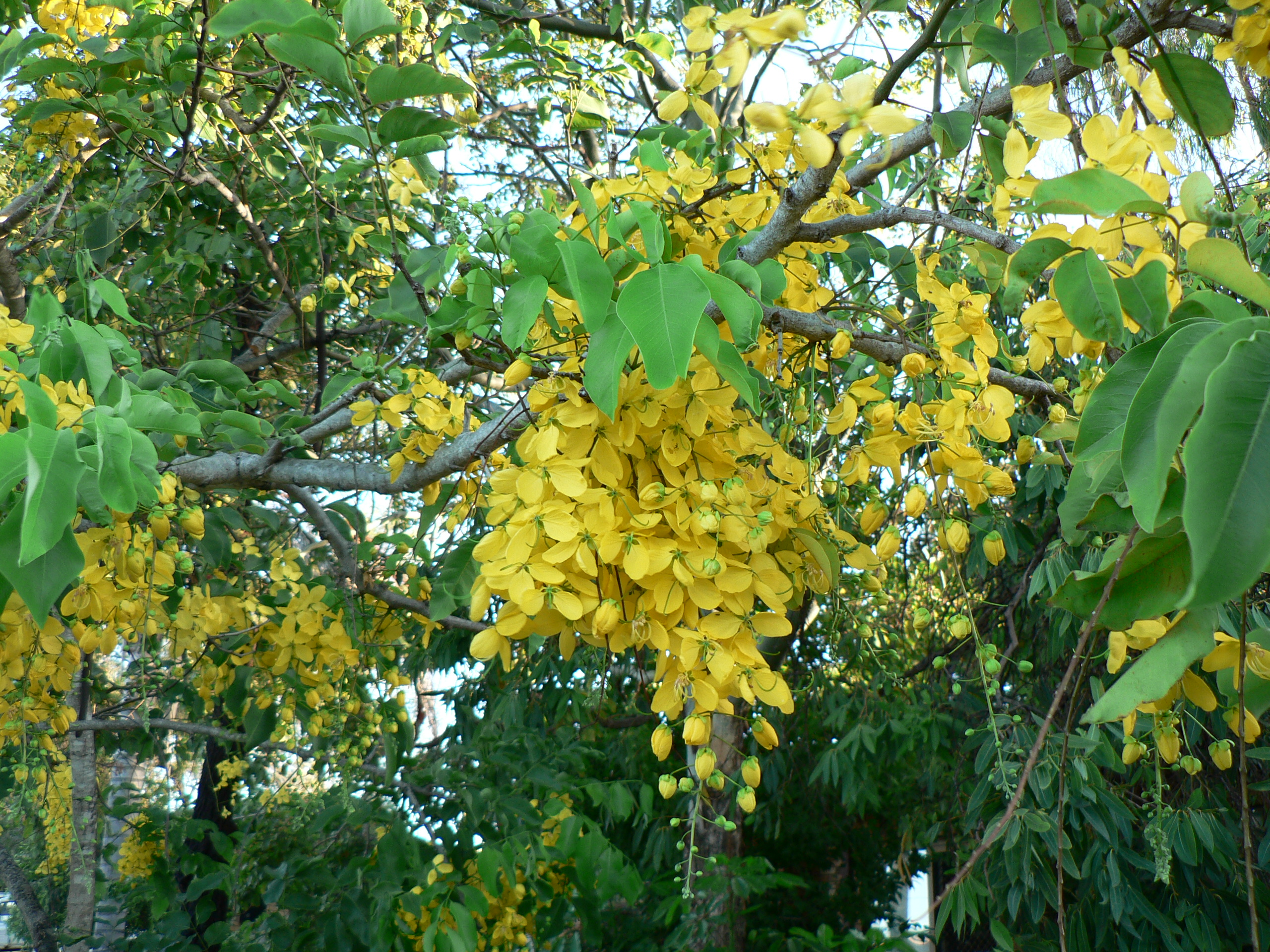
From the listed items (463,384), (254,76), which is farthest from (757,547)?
(254,76)

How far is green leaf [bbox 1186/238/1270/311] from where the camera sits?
0.49m

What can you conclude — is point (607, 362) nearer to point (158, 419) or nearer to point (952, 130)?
point (952, 130)

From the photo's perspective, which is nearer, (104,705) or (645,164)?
(645,164)

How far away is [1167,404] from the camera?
427mm

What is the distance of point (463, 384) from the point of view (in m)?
1.67

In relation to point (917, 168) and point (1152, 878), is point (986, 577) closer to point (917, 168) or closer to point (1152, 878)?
point (1152, 878)

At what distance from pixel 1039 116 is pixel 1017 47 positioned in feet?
0.57

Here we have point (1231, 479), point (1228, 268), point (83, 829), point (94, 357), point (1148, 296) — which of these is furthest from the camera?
point (83, 829)

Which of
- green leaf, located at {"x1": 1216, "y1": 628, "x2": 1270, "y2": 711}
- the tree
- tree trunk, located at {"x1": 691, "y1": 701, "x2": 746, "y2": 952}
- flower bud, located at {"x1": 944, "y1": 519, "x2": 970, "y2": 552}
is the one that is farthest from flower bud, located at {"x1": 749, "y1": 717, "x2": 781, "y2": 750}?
tree trunk, located at {"x1": 691, "y1": 701, "x2": 746, "y2": 952}

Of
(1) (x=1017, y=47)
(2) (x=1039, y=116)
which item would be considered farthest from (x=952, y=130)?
(2) (x=1039, y=116)

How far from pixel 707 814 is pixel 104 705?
8.21 ft

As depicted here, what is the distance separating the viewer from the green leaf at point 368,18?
2.72 feet

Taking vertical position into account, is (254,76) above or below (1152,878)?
above

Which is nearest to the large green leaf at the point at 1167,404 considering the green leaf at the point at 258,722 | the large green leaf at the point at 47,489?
the large green leaf at the point at 47,489
